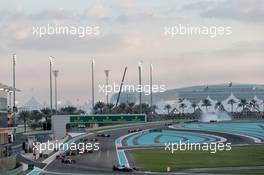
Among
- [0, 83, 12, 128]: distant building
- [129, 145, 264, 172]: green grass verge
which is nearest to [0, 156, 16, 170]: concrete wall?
[0, 83, 12, 128]: distant building

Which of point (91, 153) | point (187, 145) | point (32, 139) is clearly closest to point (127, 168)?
point (91, 153)

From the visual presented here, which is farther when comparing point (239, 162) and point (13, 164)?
point (239, 162)

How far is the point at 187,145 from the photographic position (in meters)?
113

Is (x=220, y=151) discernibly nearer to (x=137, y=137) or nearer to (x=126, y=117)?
(x=137, y=137)

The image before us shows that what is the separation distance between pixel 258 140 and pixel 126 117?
3460 cm

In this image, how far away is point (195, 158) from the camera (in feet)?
292
